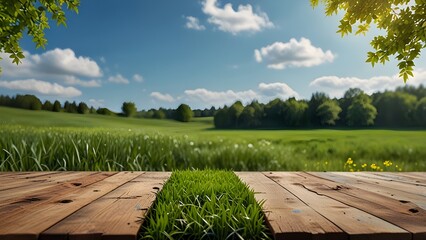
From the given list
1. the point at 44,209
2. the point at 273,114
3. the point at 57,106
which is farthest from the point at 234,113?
the point at 44,209

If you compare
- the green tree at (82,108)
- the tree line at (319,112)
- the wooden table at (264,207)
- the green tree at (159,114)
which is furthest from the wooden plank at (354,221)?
the green tree at (159,114)

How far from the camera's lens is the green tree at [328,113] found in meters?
56.0

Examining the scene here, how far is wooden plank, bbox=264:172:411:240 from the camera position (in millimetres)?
1394

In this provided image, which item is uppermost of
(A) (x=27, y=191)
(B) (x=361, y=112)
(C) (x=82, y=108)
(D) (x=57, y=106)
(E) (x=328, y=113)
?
(B) (x=361, y=112)

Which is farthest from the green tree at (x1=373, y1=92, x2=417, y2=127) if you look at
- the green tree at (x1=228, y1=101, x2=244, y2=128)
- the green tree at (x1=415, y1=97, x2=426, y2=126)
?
the green tree at (x1=228, y1=101, x2=244, y2=128)

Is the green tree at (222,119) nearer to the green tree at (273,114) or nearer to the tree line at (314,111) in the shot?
the tree line at (314,111)

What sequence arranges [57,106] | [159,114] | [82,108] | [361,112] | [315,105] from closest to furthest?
Answer: [57,106]
[361,112]
[82,108]
[315,105]
[159,114]

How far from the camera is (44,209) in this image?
1731mm

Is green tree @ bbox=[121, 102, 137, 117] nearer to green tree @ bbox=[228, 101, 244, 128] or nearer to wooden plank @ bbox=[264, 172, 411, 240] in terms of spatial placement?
green tree @ bbox=[228, 101, 244, 128]

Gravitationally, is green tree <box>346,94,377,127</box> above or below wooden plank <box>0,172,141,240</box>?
above

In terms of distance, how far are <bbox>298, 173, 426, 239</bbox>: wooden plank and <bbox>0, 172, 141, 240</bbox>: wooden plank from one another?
4.91ft

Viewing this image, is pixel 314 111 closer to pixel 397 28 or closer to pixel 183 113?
pixel 183 113

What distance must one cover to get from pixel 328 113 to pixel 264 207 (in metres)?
57.5

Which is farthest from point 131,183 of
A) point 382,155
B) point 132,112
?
point 132,112
